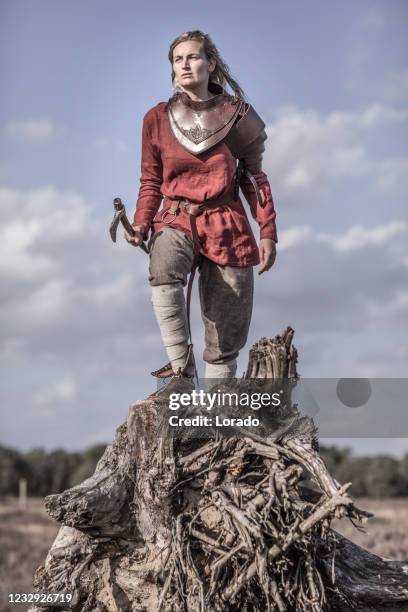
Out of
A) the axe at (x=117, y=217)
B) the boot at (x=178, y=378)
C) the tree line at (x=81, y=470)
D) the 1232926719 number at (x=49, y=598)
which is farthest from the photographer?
the tree line at (x=81, y=470)

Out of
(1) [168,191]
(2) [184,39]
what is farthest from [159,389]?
(2) [184,39]

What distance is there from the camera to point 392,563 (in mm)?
5633

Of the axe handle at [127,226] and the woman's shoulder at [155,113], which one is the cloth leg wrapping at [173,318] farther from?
the woman's shoulder at [155,113]

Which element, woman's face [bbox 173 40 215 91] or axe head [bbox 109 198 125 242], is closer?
axe head [bbox 109 198 125 242]

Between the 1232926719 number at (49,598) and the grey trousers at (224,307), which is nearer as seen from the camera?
the 1232926719 number at (49,598)

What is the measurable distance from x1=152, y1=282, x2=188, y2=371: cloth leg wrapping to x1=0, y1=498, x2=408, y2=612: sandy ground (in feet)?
5.79

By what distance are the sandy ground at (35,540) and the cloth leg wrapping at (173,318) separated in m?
1.76

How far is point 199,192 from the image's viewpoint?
19.3 ft

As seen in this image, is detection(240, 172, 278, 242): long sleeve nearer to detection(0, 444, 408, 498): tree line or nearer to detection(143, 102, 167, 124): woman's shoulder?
detection(143, 102, 167, 124): woman's shoulder

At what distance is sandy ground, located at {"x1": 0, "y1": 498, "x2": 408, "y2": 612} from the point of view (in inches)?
480

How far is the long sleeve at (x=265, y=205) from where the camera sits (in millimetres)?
6121

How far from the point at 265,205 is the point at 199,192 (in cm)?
55

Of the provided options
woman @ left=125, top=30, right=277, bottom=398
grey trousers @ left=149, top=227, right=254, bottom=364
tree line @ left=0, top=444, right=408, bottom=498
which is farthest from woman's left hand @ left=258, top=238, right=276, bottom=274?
tree line @ left=0, top=444, right=408, bottom=498

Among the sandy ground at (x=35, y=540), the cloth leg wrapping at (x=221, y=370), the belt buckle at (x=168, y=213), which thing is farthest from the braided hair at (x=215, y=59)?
the sandy ground at (x=35, y=540)
